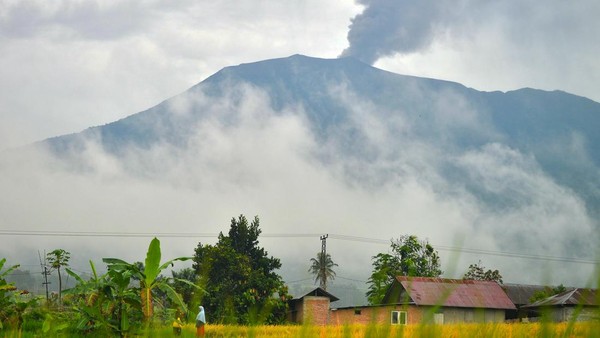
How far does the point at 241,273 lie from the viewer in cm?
6359

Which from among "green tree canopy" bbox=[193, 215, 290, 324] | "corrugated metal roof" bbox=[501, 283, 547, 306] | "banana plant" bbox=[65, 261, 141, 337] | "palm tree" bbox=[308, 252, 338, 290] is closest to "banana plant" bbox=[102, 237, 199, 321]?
"banana plant" bbox=[65, 261, 141, 337]

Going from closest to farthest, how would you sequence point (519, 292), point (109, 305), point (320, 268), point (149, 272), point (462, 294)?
point (109, 305) → point (149, 272) → point (462, 294) → point (519, 292) → point (320, 268)

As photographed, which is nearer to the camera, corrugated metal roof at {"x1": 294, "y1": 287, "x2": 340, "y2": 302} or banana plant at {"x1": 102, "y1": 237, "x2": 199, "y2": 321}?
banana plant at {"x1": 102, "y1": 237, "x2": 199, "y2": 321}

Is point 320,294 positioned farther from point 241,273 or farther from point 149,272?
point 149,272

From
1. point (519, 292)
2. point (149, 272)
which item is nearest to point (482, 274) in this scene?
point (519, 292)

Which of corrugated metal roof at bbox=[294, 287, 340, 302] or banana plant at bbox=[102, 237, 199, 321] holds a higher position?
banana plant at bbox=[102, 237, 199, 321]

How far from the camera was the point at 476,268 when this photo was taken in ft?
280

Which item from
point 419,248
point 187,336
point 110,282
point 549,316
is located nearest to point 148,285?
point 110,282

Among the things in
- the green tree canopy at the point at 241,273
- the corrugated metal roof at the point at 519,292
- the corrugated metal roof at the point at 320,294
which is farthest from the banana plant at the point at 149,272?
the corrugated metal roof at the point at 519,292

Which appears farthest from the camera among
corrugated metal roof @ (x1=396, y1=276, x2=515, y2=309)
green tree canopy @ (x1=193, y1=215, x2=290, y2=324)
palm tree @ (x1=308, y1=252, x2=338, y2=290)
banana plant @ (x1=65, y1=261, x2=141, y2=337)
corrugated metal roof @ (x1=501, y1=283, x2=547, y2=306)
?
palm tree @ (x1=308, y1=252, x2=338, y2=290)

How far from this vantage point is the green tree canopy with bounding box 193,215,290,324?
2398 inches

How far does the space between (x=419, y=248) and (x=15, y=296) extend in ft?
217

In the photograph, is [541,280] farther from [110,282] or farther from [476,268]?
[476,268]

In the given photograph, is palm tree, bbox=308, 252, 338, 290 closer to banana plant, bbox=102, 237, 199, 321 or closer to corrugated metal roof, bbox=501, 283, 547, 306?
corrugated metal roof, bbox=501, 283, 547, 306
